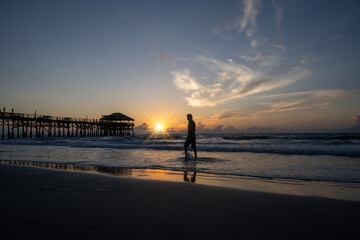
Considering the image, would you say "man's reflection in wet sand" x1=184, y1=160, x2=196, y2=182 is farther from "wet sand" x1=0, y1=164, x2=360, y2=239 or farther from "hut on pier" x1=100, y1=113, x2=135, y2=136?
"hut on pier" x1=100, y1=113, x2=135, y2=136

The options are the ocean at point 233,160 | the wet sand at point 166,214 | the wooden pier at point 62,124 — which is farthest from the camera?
the wooden pier at point 62,124

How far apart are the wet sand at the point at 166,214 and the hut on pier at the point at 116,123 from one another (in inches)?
2363

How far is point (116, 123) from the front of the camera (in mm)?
63812

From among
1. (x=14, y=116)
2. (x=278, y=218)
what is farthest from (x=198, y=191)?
(x=14, y=116)

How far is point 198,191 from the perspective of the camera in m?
3.75

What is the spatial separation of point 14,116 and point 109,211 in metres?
49.3

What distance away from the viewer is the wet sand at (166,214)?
2055 mm

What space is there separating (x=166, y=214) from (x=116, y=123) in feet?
212

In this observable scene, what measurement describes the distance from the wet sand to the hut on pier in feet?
197

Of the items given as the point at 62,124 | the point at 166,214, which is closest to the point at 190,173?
the point at 166,214

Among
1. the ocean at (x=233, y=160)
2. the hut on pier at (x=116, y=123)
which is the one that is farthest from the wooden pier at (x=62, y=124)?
the ocean at (x=233, y=160)

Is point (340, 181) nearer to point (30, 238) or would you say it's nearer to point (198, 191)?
point (198, 191)

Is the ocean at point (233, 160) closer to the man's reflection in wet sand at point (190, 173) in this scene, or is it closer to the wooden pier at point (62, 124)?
the man's reflection in wet sand at point (190, 173)

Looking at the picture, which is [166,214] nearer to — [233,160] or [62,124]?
[233,160]
